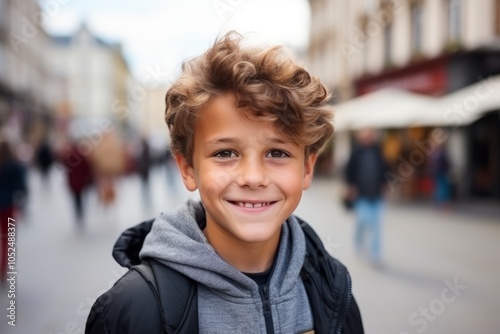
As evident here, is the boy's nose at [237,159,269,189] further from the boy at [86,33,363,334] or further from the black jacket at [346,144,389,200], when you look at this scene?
the black jacket at [346,144,389,200]

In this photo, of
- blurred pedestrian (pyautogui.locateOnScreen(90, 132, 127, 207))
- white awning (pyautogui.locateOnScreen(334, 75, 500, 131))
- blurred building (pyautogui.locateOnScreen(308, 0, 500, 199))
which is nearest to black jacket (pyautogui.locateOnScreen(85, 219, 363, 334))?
white awning (pyautogui.locateOnScreen(334, 75, 500, 131))

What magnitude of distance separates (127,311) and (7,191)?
17.3 feet

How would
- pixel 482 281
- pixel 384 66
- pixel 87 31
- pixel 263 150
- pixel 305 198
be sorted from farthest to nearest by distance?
pixel 87 31 → pixel 384 66 → pixel 305 198 → pixel 482 281 → pixel 263 150

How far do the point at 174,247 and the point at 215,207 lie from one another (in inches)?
6.3

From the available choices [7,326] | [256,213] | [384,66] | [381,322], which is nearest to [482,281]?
[381,322]

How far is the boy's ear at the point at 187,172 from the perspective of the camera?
5.36 feet

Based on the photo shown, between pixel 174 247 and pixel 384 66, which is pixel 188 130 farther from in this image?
pixel 384 66

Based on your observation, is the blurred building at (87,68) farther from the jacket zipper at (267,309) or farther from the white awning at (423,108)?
the jacket zipper at (267,309)

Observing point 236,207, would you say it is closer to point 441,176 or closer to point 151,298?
point 151,298

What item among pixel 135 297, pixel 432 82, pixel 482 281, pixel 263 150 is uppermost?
pixel 432 82

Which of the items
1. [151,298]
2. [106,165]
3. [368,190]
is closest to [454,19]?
[368,190]

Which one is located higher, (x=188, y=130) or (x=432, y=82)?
(x=432, y=82)

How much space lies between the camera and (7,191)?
6.03m

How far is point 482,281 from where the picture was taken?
622 centimetres
